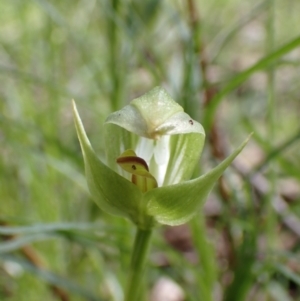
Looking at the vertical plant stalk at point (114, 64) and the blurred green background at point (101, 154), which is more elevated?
the vertical plant stalk at point (114, 64)

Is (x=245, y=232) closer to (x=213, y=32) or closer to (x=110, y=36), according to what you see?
(x=110, y=36)

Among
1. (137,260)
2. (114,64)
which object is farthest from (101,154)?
(137,260)

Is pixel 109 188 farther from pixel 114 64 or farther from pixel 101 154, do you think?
pixel 101 154

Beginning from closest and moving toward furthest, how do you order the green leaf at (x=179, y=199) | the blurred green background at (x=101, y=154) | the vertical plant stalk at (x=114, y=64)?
the green leaf at (x=179, y=199), the blurred green background at (x=101, y=154), the vertical plant stalk at (x=114, y=64)

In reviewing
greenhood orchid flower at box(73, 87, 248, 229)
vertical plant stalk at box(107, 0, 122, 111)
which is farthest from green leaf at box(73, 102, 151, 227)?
vertical plant stalk at box(107, 0, 122, 111)

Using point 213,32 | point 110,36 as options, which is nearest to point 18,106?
point 110,36

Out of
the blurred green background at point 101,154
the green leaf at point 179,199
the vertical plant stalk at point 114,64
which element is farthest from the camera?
the vertical plant stalk at point 114,64

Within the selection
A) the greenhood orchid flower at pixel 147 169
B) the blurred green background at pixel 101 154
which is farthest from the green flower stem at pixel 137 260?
the blurred green background at pixel 101 154

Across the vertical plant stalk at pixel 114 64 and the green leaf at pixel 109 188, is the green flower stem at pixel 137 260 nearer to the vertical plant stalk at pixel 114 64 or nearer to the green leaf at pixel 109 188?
the green leaf at pixel 109 188
